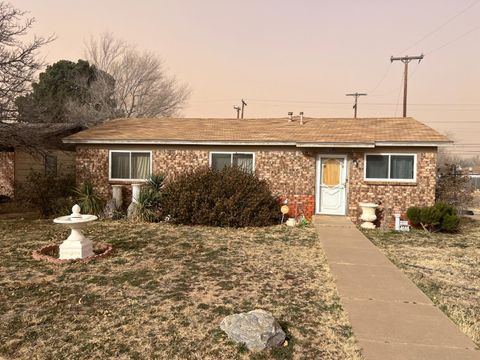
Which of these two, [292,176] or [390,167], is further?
[292,176]

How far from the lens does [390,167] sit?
12.1 metres

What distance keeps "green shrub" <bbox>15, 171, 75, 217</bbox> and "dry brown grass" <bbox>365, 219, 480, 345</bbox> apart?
1038cm

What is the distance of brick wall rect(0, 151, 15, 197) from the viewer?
1847 centimetres

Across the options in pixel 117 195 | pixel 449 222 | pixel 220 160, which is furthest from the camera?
pixel 220 160

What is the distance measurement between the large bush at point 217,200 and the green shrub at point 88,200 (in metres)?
2.58

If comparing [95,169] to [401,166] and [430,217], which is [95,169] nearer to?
[401,166]

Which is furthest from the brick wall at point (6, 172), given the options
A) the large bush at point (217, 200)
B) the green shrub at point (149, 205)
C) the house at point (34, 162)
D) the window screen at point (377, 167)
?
the window screen at point (377, 167)

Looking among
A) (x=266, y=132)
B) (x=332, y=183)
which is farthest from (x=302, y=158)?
(x=266, y=132)

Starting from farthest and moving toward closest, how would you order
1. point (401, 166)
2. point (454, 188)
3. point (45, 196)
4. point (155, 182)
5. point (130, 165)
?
1. point (454, 188)
2. point (130, 165)
3. point (45, 196)
4. point (155, 182)
5. point (401, 166)

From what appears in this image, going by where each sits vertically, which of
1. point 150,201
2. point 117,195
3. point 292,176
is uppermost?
point 292,176

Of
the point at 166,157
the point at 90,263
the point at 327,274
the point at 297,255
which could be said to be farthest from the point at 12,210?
the point at 327,274

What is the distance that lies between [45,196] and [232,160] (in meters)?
6.84

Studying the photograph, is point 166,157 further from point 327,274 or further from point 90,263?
point 327,274

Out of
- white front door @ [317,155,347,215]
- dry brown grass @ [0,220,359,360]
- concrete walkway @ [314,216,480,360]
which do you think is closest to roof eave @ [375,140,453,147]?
white front door @ [317,155,347,215]
